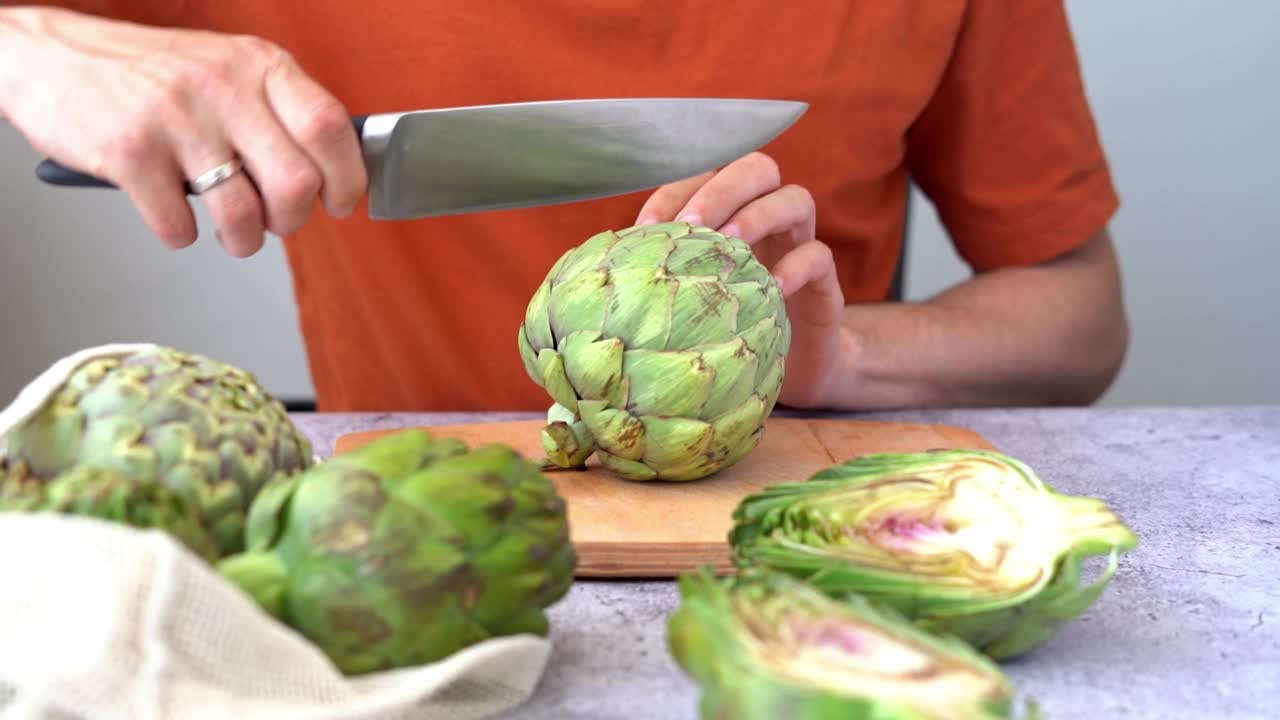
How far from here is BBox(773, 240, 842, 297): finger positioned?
971mm

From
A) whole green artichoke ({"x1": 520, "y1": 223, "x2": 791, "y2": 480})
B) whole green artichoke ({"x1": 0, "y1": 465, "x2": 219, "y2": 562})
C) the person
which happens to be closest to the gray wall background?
the person

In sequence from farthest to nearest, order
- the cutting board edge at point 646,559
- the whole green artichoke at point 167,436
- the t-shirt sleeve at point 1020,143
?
the t-shirt sleeve at point 1020,143
the cutting board edge at point 646,559
the whole green artichoke at point 167,436

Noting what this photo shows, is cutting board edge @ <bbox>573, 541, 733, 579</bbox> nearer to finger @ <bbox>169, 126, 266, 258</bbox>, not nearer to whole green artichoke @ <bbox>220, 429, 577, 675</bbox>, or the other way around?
whole green artichoke @ <bbox>220, 429, 577, 675</bbox>

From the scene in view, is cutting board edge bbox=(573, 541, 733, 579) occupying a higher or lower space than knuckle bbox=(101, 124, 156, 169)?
lower

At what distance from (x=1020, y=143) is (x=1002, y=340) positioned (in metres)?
0.23

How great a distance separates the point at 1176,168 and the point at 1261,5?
→ 0.90 ft

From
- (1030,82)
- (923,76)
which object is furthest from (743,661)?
(1030,82)

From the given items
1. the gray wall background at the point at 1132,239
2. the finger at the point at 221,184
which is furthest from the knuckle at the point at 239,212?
the gray wall background at the point at 1132,239

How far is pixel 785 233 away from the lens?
3.51 ft

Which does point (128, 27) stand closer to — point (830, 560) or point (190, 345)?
point (830, 560)

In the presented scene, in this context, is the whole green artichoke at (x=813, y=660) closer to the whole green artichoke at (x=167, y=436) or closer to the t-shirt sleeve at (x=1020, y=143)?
the whole green artichoke at (x=167, y=436)

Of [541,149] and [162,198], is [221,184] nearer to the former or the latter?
[162,198]

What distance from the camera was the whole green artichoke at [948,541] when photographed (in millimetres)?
561

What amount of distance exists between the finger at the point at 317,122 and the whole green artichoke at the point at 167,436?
24 cm
